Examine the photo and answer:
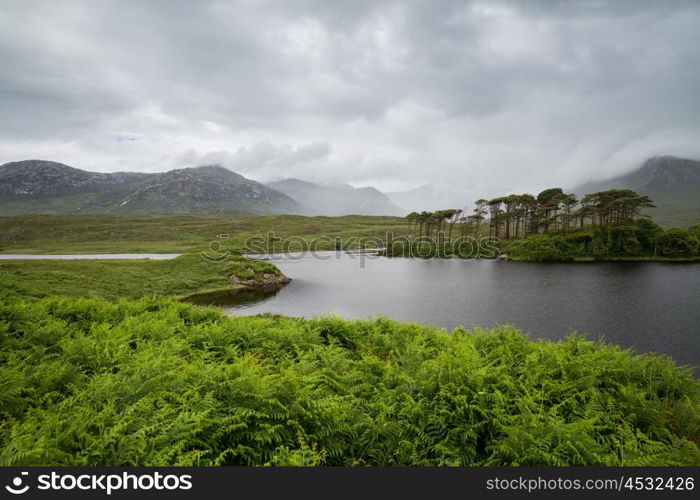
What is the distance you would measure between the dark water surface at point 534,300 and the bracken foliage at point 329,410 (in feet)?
27.2

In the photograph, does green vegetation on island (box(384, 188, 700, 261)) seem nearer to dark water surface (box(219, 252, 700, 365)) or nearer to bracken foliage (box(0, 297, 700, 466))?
dark water surface (box(219, 252, 700, 365))

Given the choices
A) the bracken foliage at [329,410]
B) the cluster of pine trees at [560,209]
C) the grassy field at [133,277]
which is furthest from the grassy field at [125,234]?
the bracken foliage at [329,410]

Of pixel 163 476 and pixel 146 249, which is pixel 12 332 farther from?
pixel 146 249

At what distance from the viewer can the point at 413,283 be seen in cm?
5141

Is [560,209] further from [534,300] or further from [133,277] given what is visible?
[133,277]

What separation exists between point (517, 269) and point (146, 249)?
109342 mm

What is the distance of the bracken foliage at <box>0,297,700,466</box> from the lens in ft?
18.1

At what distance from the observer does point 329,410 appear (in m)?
6.66

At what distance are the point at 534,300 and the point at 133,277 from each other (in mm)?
53121

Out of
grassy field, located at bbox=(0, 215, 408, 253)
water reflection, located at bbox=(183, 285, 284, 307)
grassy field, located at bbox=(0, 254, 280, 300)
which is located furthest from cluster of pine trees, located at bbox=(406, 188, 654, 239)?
water reflection, located at bbox=(183, 285, 284, 307)

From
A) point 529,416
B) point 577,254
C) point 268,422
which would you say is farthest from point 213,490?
point 577,254

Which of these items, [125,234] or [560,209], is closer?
[560,209]

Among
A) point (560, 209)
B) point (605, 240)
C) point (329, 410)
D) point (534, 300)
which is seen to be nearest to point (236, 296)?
point (534, 300)

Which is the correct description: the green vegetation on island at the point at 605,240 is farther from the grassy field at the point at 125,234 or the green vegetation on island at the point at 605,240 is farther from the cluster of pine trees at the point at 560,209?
the grassy field at the point at 125,234
